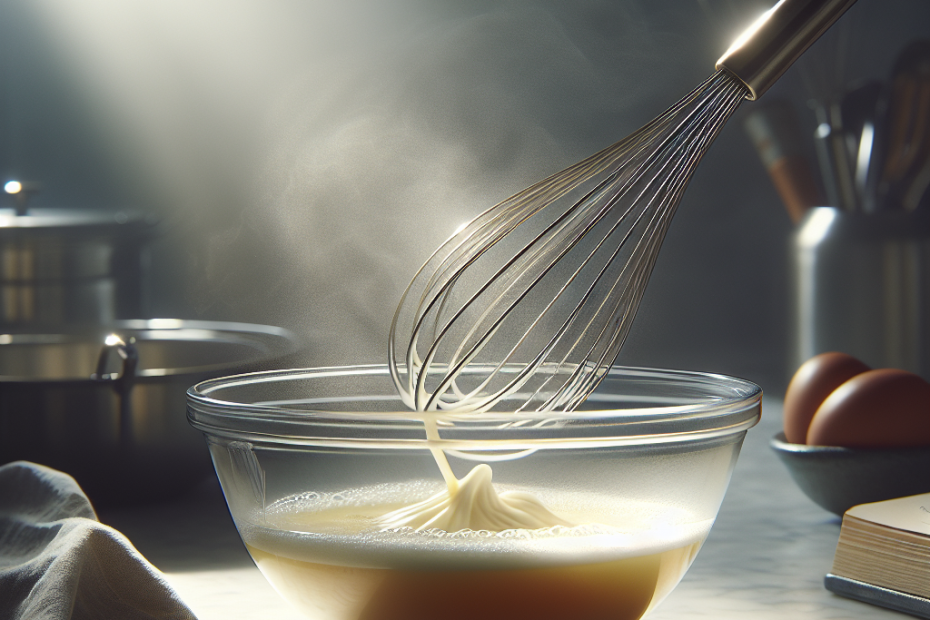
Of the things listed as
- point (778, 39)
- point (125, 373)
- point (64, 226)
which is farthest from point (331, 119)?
point (778, 39)

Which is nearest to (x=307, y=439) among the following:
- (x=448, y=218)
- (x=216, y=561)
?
(x=216, y=561)

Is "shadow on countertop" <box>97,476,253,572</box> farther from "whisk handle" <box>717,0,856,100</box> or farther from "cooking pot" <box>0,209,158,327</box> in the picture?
"whisk handle" <box>717,0,856,100</box>

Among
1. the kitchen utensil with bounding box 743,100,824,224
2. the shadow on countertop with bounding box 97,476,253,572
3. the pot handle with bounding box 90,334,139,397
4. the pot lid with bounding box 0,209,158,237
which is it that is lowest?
the shadow on countertop with bounding box 97,476,253,572

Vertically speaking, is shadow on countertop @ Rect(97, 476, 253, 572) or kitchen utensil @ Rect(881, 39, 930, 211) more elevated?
kitchen utensil @ Rect(881, 39, 930, 211)

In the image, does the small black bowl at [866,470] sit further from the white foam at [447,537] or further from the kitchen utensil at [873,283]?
the kitchen utensil at [873,283]

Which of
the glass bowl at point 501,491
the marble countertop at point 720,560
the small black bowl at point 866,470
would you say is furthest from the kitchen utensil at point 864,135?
the glass bowl at point 501,491

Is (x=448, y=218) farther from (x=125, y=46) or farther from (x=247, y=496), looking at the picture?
(x=247, y=496)

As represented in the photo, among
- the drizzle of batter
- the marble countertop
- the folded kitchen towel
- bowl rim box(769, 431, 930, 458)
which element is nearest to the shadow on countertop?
the marble countertop
